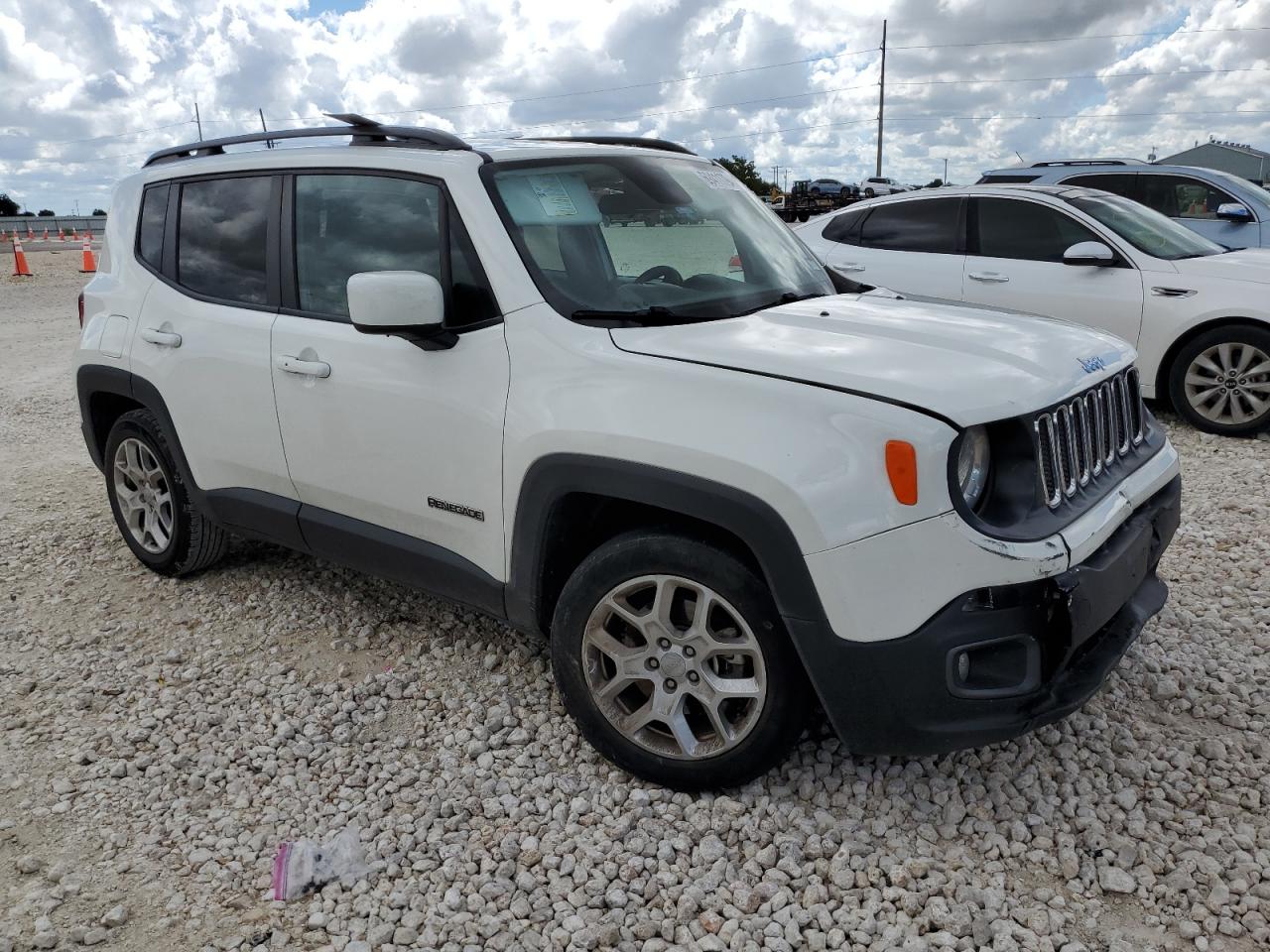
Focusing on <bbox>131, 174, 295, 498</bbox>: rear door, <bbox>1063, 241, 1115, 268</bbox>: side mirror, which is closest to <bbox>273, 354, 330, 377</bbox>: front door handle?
<bbox>131, 174, 295, 498</bbox>: rear door

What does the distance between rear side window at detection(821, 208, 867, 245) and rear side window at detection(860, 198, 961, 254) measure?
65 mm

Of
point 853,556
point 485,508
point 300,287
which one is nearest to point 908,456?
point 853,556

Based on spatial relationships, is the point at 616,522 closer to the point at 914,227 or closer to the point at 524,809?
the point at 524,809

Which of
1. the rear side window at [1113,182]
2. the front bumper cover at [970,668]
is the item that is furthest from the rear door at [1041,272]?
the front bumper cover at [970,668]

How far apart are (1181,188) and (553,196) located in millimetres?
8993

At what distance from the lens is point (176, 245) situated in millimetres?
4328

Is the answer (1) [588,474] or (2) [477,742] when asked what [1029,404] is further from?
(2) [477,742]

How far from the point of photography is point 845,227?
8.49 m

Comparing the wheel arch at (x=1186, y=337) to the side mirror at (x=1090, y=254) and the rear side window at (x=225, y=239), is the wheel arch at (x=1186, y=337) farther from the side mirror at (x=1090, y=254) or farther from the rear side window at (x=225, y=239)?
the rear side window at (x=225, y=239)

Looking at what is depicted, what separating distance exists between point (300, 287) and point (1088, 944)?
320 centimetres

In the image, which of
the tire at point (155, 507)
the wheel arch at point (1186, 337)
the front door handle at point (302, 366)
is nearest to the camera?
the front door handle at point (302, 366)

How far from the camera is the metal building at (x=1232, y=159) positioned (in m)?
42.7

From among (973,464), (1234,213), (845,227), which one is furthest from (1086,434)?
(1234,213)

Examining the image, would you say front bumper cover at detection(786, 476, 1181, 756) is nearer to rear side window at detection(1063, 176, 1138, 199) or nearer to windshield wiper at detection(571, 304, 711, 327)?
windshield wiper at detection(571, 304, 711, 327)
